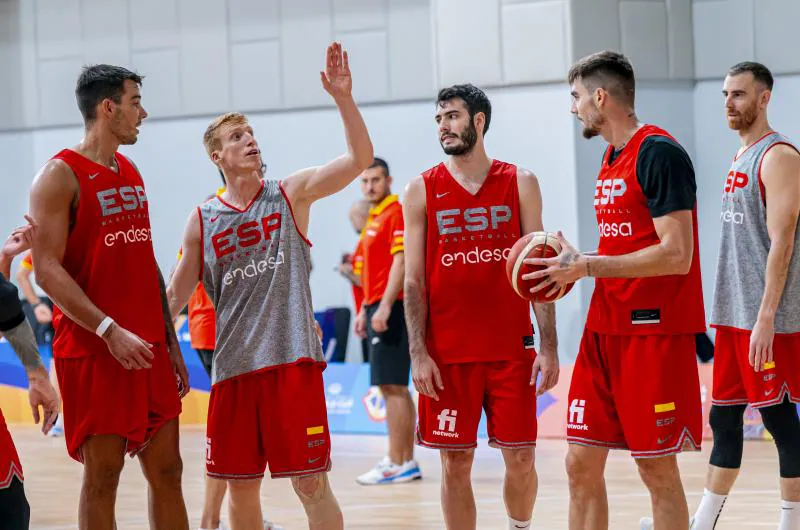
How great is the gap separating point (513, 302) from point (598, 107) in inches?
36.8

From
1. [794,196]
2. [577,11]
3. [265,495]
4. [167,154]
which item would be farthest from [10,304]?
[167,154]

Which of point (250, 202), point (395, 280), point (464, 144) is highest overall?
point (464, 144)

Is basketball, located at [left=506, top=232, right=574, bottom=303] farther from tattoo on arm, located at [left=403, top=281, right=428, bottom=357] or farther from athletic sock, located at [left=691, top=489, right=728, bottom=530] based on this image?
athletic sock, located at [left=691, top=489, right=728, bottom=530]

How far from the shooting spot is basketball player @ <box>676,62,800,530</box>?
5.57 m

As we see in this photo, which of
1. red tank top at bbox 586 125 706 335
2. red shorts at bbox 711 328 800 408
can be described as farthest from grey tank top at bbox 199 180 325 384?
red shorts at bbox 711 328 800 408

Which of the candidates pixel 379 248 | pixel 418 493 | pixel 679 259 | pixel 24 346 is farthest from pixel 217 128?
pixel 379 248

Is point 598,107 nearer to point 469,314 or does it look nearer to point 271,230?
point 469,314

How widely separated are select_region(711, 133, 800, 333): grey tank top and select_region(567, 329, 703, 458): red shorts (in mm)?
860

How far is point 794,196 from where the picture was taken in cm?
559

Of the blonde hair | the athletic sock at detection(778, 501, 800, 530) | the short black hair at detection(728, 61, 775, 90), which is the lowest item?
the athletic sock at detection(778, 501, 800, 530)

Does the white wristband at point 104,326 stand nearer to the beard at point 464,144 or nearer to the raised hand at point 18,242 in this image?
the raised hand at point 18,242

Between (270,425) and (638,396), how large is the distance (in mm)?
1497

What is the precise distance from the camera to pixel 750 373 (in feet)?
18.5

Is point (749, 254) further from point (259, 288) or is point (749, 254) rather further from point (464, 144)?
point (259, 288)
